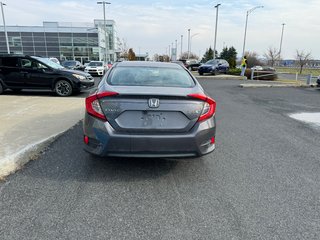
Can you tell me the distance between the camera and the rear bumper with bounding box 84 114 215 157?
10.2 feet

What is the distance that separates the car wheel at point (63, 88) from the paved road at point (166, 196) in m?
6.33

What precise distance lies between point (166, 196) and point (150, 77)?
5.89 ft

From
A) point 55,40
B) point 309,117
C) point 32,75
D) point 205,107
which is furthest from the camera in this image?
point 55,40

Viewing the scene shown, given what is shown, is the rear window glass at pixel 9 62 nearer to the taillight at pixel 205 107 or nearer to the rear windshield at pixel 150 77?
the rear windshield at pixel 150 77

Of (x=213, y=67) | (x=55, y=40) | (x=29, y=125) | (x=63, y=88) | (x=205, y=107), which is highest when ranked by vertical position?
(x=55, y=40)

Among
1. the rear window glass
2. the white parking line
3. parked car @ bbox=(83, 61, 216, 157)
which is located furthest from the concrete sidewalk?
the white parking line

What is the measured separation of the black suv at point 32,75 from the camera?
10383 millimetres

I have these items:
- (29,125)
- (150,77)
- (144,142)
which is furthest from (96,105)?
(29,125)

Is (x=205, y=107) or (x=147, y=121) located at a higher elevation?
(x=205, y=107)

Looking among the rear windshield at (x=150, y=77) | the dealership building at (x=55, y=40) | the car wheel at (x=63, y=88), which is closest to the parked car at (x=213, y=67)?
the car wheel at (x=63, y=88)

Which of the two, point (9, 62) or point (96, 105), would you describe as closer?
point (96, 105)

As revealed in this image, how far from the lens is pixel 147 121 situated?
314 cm

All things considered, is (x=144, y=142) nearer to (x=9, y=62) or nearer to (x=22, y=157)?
(x=22, y=157)

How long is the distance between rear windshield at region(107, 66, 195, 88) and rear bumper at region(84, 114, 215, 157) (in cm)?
71
